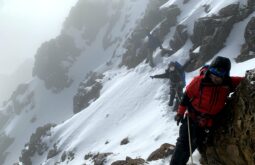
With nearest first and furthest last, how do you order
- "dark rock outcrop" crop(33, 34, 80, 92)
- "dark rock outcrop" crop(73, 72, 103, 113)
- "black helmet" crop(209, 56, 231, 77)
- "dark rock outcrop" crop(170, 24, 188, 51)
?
"black helmet" crop(209, 56, 231, 77) < "dark rock outcrop" crop(170, 24, 188, 51) < "dark rock outcrop" crop(73, 72, 103, 113) < "dark rock outcrop" crop(33, 34, 80, 92)

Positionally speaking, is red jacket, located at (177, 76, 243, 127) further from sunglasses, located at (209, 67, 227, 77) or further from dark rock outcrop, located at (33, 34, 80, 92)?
dark rock outcrop, located at (33, 34, 80, 92)

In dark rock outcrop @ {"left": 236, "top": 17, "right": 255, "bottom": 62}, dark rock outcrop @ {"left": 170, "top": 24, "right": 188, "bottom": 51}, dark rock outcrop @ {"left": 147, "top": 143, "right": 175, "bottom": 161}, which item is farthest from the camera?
dark rock outcrop @ {"left": 170, "top": 24, "right": 188, "bottom": 51}

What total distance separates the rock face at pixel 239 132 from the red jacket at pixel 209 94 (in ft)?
0.79

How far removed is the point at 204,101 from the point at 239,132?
1.02 metres

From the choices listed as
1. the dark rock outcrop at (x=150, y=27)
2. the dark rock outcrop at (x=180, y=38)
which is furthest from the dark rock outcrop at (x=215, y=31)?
the dark rock outcrop at (x=150, y=27)

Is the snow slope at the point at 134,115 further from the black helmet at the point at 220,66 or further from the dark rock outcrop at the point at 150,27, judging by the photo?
the black helmet at the point at 220,66

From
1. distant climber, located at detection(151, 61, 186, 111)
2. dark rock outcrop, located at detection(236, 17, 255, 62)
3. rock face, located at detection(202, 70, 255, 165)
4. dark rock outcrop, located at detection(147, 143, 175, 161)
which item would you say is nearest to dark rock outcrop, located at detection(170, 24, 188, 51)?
dark rock outcrop, located at detection(236, 17, 255, 62)

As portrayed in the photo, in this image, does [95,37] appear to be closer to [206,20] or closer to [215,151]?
[206,20]

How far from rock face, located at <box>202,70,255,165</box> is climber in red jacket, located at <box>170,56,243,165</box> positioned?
0.91ft

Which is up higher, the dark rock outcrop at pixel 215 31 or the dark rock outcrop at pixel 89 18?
the dark rock outcrop at pixel 89 18

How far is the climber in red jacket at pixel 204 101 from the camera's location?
740 cm

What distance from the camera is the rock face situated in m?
6.96

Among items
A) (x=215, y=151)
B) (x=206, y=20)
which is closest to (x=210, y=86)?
(x=215, y=151)

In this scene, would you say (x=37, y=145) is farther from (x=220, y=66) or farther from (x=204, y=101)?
(x=220, y=66)
